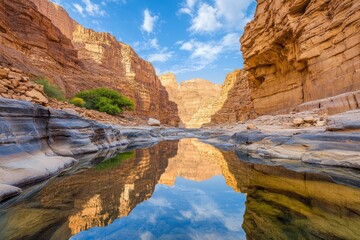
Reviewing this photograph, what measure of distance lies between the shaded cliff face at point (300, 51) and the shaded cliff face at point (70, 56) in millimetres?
20477

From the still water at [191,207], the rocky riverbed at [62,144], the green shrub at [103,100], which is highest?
the green shrub at [103,100]

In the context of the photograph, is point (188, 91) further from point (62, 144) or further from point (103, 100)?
point (62, 144)

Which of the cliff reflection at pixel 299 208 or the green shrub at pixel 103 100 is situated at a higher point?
the green shrub at pixel 103 100

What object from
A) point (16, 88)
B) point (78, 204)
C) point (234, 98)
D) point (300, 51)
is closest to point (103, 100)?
point (16, 88)

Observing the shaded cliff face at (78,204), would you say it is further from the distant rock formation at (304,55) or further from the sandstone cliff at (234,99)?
the sandstone cliff at (234,99)

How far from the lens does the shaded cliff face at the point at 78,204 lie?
2367 millimetres

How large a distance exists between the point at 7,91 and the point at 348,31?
639 inches

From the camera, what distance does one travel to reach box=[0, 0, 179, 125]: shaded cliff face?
21.9 m

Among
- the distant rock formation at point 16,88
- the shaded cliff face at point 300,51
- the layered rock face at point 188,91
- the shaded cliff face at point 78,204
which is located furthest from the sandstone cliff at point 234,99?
the layered rock face at point 188,91

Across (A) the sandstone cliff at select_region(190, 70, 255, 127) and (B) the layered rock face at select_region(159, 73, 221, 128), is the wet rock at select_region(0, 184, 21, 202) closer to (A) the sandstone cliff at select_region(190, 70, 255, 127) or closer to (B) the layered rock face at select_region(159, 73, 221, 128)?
(A) the sandstone cliff at select_region(190, 70, 255, 127)

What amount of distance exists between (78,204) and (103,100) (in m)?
23.0

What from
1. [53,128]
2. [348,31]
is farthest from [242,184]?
[348,31]

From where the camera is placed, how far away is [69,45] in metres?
34.0

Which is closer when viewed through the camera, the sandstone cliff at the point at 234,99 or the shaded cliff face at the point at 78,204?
the shaded cliff face at the point at 78,204
